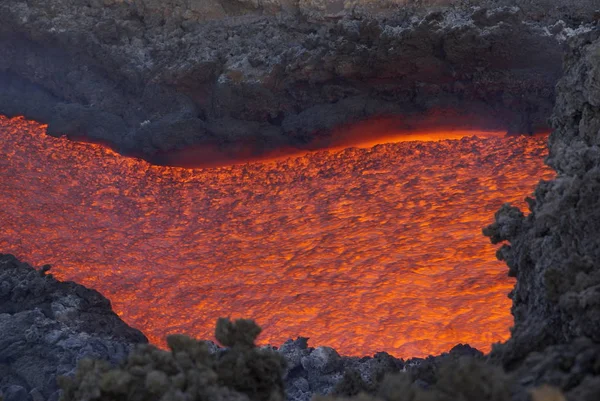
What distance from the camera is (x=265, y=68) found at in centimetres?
860

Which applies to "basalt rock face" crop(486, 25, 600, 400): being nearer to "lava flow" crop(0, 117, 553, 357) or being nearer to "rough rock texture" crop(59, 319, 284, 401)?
"rough rock texture" crop(59, 319, 284, 401)

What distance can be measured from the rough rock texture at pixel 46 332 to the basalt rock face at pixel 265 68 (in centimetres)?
348

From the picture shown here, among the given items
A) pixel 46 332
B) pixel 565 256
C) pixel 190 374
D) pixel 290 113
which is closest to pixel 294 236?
pixel 290 113

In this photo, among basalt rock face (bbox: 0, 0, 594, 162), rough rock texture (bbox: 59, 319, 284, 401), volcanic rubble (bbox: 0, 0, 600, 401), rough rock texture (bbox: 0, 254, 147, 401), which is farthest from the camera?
basalt rock face (bbox: 0, 0, 594, 162)

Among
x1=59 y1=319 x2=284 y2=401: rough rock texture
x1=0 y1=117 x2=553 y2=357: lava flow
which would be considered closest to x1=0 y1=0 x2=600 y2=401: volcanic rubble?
x1=59 y1=319 x2=284 y2=401: rough rock texture

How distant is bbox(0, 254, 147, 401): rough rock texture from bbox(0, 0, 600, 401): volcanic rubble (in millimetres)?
14

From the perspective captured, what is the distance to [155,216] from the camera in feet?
26.5

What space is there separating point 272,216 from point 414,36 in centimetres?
289

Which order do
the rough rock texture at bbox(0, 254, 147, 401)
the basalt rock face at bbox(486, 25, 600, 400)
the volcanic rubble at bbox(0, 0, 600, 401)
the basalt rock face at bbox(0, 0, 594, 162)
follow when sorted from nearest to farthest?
the basalt rock face at bbox(486, 25, 600, 400) < the volcanic rubble at bbox(0, 0, 600, 401) < the rough rock texture at bbox(0, 254, 147, 401) < the basalt rock face at bbox(0, 0, 594, 162)

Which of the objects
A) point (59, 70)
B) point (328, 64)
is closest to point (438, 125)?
point (328, 64)

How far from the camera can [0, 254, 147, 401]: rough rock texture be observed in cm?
457

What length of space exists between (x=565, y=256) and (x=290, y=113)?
6.20 metres

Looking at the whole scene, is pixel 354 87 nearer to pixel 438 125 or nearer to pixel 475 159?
pixel 438 125

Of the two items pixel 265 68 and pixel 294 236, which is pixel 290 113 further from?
pixel 294 236
